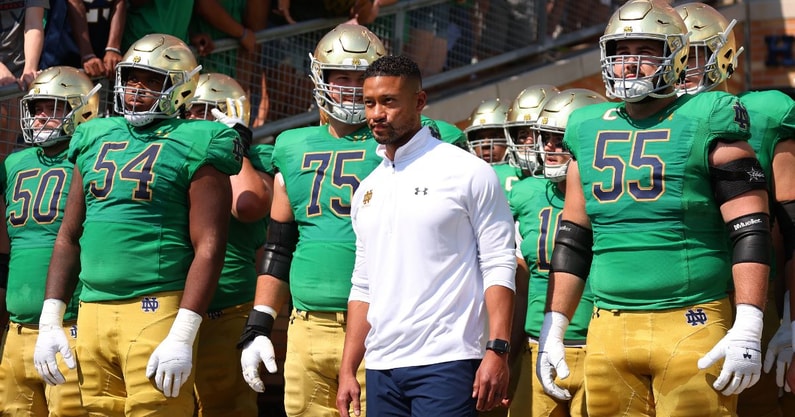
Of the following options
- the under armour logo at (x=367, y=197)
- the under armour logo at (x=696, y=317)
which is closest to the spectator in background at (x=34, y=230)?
the under armour logo at (x=367, y=197)

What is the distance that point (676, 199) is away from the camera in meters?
4.43

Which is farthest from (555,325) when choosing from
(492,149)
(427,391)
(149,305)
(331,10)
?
(331,10)

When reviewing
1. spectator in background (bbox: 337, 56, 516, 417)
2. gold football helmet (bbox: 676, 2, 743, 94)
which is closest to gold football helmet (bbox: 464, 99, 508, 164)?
gold football helmet (bbox: 676, 2, 743, 94)

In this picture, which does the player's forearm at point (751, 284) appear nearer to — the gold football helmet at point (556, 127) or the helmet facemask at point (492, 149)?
the gold football helmet at point (556, 127)

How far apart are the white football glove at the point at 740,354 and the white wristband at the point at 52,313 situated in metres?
2.68

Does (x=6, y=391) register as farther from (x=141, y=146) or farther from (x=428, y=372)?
(x=428, y=372)

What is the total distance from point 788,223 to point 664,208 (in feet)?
1.94

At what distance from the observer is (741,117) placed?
4418mm

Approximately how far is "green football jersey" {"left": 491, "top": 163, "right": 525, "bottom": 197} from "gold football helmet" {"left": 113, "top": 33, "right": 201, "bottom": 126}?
1.54 metres

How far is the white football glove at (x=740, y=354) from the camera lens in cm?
417

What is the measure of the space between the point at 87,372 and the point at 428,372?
174cm

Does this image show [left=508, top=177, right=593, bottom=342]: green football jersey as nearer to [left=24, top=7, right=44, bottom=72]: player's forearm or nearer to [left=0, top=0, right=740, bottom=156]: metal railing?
[left=0, top=0, right=740, bottom=156]: metal railing

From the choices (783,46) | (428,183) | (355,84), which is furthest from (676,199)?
(783,46)

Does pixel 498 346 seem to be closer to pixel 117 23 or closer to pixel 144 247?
pixel 144 247
